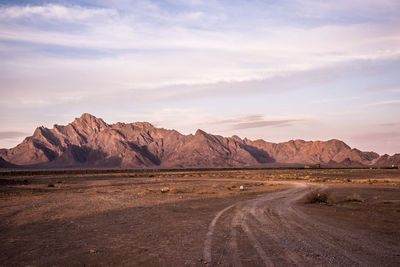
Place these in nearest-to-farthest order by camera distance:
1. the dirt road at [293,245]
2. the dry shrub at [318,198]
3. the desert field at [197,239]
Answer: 1. the dirt road at [293,245]
2. the desert field at [197,239]
3. the dry shrub at [318,198]

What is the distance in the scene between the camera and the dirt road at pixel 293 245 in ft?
23.3

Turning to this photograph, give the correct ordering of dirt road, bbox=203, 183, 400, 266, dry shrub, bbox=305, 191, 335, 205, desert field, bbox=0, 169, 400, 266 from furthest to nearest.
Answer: dry shrub, bbox=305, 191, 335, 205 → desert field, bbox=0, 169, 400, 266 → dirt road, bbox=203, 183, 400, 266

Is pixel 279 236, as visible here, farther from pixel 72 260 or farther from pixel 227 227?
pixel 72 260

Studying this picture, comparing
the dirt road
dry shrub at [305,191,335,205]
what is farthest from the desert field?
dry shrub at [305,191,335,205]

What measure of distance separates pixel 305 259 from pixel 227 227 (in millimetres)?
4499

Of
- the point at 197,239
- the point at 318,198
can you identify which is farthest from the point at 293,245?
the point at 318,198

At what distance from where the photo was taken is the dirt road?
23.3 ft

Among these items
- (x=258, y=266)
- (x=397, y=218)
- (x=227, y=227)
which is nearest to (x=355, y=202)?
(x=397, y=218)

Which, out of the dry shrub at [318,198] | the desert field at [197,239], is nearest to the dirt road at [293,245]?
the desert field at [197,239]

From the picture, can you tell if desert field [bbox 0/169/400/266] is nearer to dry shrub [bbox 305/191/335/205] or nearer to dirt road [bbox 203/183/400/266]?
dirt road [bbox 203/183/400/266]

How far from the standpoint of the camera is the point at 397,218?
46.6ft

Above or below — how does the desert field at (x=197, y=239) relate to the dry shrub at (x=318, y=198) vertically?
above

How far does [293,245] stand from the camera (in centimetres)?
855

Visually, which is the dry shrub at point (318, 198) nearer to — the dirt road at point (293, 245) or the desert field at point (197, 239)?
the desert field at point (197, 239)
